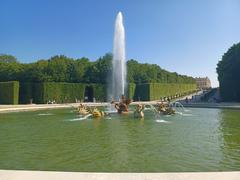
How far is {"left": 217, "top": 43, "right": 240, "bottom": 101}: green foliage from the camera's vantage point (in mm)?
50541

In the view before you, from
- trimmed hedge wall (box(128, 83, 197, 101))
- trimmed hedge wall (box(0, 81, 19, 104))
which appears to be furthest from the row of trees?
trimmed hedge wall (box(0, 81, 19, 104))

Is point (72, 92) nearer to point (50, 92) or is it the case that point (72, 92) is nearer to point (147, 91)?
point (50, 92)

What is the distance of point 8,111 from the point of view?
121ft

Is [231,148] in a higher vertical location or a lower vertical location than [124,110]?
lower

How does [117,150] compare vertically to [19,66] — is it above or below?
below

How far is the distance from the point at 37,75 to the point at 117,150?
5229 centimetres

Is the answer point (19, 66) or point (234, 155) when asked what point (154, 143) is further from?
point (19, 66)

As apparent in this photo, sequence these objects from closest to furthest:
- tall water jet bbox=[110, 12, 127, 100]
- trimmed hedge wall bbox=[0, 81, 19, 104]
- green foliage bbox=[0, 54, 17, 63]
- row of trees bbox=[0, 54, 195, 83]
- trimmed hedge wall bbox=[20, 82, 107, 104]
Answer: tall water jet bbox=[110, 12, 127, 100]
trimmed hedge wall bbox=[0, 81, 19, 104]
trimmed hedge wall bbox=[20, 82, 107, 104]
row of trees bbox=[0, 54, 195, 83]
green foliage bbox=[0, 54, 17, 63]

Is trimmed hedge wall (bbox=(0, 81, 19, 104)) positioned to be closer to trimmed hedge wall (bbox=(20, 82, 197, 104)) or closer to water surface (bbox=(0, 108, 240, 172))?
trimmed hedge wall (bbox=(20, 82, 197, 104))

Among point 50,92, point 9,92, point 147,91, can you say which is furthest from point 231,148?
point 147,91

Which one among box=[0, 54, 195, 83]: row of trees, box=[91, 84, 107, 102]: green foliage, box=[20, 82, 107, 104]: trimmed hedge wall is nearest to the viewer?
box=[20, 82, 107, 104]: trimmed hedge wall

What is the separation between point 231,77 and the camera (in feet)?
167

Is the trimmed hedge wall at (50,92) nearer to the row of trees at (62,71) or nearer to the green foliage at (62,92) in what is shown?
the green foliage at (62,92)
